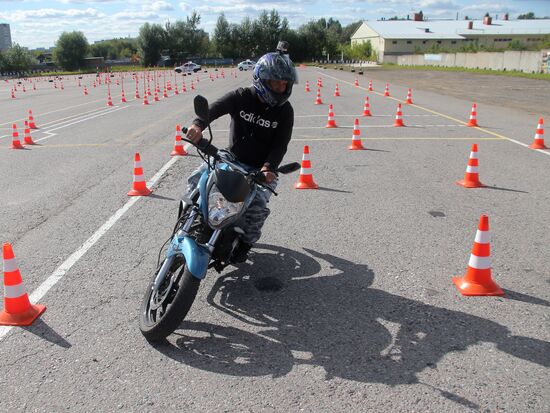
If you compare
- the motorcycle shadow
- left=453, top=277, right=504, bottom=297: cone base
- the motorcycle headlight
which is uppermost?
the motorcycle headlight

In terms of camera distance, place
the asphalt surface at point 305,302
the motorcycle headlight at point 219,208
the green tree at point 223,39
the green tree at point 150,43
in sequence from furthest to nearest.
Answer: the green tree at point 223,39 → the green tree at point 150,43 → the motorcycle headlight at point 219,208 → the asphalt surface at point 305,302

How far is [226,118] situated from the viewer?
17.2 metres

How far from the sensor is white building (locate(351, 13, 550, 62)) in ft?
358

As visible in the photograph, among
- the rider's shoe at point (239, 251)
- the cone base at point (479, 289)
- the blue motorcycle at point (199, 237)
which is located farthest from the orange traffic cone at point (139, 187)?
the cone base at point (479, 289)

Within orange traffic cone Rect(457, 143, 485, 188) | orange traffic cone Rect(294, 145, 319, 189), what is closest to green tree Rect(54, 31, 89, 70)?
orange traffic cone Rect(294, 145, 319, 189)

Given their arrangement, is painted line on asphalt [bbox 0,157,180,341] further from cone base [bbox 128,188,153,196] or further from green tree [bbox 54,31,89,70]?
green tree [bbox 54,31,89,70]

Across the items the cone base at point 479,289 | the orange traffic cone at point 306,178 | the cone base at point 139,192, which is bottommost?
the cone base at point 479,289

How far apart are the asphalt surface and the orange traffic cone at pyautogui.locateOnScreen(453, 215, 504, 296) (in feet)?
0.37

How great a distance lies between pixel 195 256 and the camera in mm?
3725

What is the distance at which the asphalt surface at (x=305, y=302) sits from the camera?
3295mm

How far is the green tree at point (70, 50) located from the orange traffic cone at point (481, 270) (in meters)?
120

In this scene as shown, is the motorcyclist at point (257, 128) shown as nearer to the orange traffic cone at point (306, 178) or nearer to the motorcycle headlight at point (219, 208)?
the motorcycle headlight at point (219, 208)

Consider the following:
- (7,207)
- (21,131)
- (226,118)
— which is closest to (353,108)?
(226,118)

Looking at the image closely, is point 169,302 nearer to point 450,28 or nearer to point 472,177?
point 472,177
